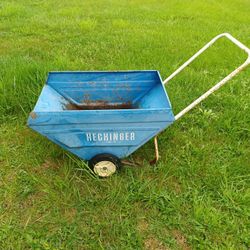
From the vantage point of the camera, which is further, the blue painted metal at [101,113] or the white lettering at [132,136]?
the white lettering at [132,136]

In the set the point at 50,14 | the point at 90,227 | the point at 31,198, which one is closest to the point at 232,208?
the point at 90,227

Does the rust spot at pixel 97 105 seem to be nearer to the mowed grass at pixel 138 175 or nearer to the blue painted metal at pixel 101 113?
the blue painted metal at pixel 101 113

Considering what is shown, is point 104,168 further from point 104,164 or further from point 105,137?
point 105,137

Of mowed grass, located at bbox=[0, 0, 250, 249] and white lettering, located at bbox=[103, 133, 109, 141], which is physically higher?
white lettering, located at bbox=[103, 133, 109, 141]

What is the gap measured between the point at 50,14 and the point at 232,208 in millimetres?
5378

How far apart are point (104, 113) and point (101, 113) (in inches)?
0.7

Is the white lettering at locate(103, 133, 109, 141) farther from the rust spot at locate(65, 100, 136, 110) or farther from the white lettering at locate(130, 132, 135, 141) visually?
the rust spot at locate(65, 100, 136, 110)

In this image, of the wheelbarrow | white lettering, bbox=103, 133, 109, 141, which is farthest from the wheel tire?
white lettering, bbox=103, 133, 109, 141

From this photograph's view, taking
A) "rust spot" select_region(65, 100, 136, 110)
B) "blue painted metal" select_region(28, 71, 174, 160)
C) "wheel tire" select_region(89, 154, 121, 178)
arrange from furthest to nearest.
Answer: "rust spot" select_region(65, 100, 136, 110) < "wheel tire" select_region(89, 154, 121, 178) < "blue painted metal" select_region(28, 71, 174, 160)

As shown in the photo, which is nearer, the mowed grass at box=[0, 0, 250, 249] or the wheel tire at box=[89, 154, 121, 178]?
the mowed grass at box=[0, 0, 250, 249]

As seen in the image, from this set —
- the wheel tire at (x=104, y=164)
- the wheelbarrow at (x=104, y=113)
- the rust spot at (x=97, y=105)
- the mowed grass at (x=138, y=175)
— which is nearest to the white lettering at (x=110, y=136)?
the wheelbarrow at (x=104, y=113)

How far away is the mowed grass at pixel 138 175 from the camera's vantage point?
6.60 ft

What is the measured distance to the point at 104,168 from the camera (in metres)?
2.28

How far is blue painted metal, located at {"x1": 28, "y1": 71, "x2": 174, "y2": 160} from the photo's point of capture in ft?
6.44
